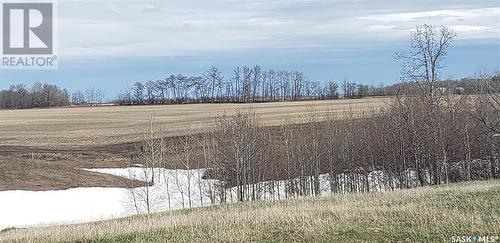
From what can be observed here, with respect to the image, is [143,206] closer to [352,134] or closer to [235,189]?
[235,189]

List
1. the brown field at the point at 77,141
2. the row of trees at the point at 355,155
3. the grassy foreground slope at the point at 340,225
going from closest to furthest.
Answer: the grassy foreground slope at the point at 340,225
the row of trees at the point at 355,155
the brown field at the point at 77,141

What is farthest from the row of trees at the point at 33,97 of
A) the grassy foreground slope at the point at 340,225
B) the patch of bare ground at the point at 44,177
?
the grassy foreground slope at the point at 340,225

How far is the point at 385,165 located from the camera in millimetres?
48406

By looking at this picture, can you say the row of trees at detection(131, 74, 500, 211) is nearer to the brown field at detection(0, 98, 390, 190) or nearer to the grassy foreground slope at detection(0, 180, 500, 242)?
the brown field at detection(0, 98, 390, 190)

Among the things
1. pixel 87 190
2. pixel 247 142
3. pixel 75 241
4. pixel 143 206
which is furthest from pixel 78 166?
pixel 75 241

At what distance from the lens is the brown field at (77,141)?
4656 cm

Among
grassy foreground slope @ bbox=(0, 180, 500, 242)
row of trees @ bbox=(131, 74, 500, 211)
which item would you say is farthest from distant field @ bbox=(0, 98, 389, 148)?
grassy foreground slope @ bbox=(0, 180, 500, 242)

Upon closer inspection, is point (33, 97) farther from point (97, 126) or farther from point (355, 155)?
point (355, 155)

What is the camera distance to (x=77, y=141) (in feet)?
235

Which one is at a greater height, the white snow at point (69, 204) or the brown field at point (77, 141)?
the brown field at point (77, 141)

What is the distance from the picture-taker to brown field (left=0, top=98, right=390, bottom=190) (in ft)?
153

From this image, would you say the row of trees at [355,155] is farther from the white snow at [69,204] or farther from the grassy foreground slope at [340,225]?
the grassy foreground slope at [340,225]

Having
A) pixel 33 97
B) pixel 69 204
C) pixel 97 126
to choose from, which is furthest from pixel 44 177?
pixel 33 97

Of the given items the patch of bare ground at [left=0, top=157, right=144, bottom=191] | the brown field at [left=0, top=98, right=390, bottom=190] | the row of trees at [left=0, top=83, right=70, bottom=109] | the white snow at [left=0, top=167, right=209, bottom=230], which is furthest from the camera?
the row of trees at [left=0, top=83, right=70, bottom=109]
